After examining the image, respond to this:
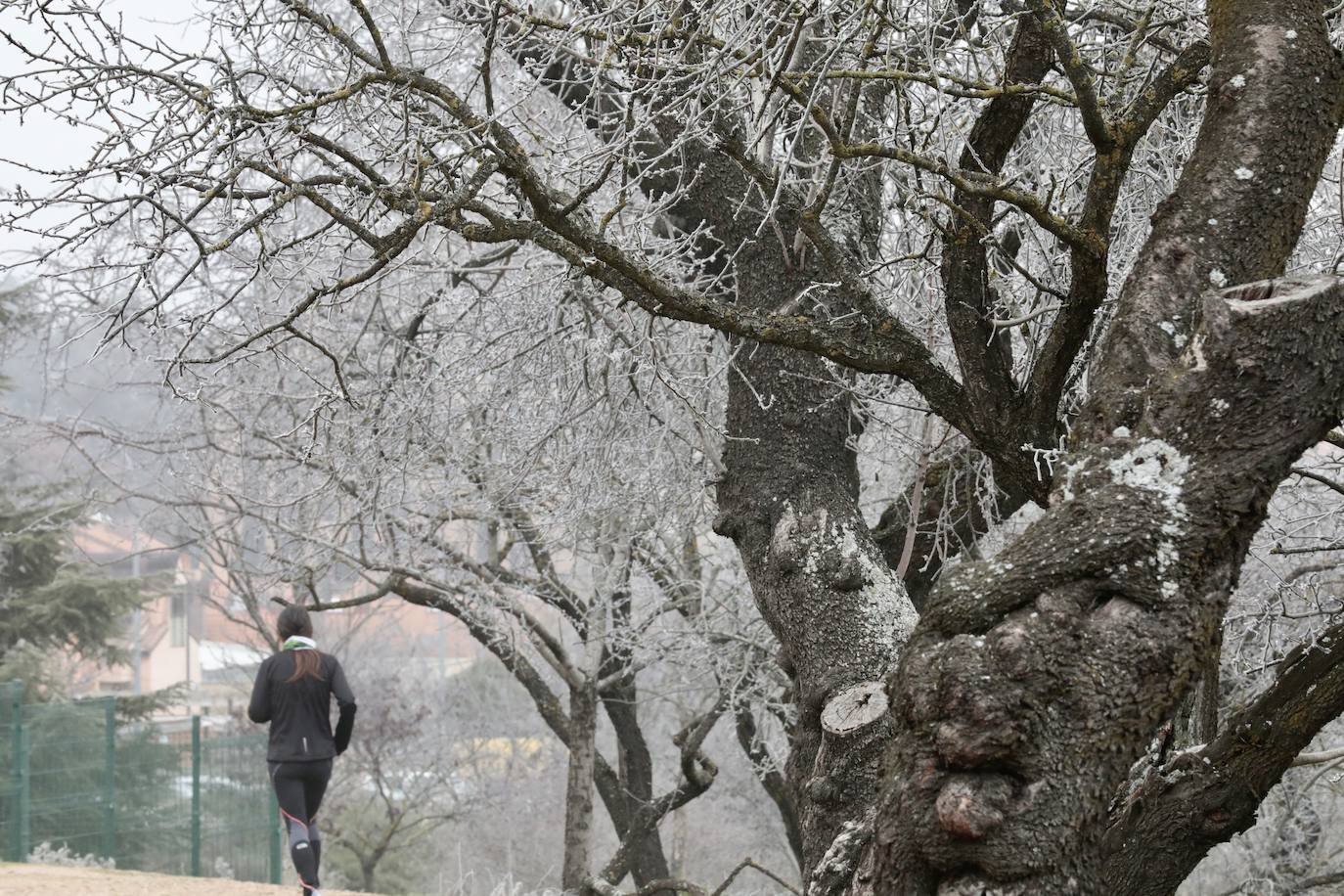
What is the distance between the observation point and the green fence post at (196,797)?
47.2 feet

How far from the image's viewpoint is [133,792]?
1430cm

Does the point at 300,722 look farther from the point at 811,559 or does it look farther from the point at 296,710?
the point at 811,559

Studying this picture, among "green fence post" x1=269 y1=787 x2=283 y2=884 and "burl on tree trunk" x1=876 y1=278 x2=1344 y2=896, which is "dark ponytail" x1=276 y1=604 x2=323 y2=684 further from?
"green fence post" x1=269 y1=787 x2=283 y2=884

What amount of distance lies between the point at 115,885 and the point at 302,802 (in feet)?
12.2

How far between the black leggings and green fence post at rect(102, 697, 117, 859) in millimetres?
7712

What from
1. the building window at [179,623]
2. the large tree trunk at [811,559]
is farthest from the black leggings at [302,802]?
the building window at [179,623]

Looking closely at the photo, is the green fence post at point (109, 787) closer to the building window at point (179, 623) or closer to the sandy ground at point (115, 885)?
the sandy ground at point (115, 885)

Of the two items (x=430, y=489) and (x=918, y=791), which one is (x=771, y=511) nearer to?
(x=918, y=791)

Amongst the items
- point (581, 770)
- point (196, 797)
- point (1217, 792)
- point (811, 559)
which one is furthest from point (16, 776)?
point (1217, 792)

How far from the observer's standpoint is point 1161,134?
534 cm

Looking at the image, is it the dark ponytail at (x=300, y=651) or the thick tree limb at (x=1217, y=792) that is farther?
the dark ponytail at (x=300, y=651)

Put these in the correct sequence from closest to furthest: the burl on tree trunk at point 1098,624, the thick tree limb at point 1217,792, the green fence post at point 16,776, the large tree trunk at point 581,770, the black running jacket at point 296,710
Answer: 1. the burl on tree trunk at point 1098,624
2. the thick tree limb at point 1217,792
3. the black running jacket at point 296,710
4. the large tree trunk at point 581,770
5. the green fence post at point 16,776

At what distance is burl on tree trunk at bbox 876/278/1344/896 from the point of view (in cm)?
245

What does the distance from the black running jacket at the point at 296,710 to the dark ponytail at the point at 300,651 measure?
1.3 inches
